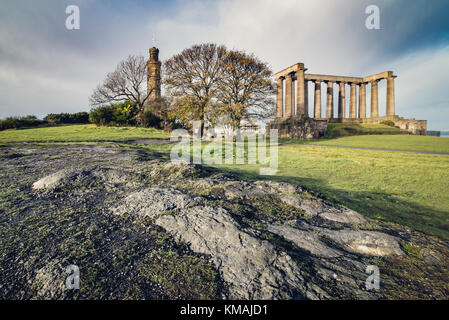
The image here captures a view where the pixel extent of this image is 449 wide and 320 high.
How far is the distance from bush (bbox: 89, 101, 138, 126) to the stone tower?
493 cm

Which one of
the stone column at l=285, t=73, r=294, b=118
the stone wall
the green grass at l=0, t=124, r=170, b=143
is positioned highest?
the stone column at l=285, t=73, r=294, b=118

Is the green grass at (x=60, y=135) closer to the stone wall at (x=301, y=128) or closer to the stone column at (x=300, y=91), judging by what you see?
the stone wall at (x=301, y=128)

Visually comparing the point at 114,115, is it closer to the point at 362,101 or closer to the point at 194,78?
the point at 194,78

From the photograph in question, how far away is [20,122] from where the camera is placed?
72.4ft

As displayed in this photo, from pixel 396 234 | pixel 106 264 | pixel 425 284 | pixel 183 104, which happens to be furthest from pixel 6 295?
pixel 183 104

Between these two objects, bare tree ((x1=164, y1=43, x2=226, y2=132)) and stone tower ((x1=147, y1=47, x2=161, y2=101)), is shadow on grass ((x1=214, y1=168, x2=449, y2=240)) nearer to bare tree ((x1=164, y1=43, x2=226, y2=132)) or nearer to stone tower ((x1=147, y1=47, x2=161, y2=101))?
bare tree ((x1=164, y1=43, x2=226, y2=132))

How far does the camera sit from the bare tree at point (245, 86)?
21375mm

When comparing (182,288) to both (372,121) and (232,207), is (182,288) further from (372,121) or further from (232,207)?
(372,121)

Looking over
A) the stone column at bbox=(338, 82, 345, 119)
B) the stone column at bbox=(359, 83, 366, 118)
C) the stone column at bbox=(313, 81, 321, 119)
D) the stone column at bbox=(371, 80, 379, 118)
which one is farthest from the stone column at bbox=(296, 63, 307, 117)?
the stone column at bbox=(371, 80, 379, 118)

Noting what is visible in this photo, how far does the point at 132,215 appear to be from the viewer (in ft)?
9.05

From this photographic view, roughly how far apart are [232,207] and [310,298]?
5.49 feet

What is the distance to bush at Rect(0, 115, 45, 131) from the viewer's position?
2059 centimetres

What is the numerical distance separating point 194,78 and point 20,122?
1864cm

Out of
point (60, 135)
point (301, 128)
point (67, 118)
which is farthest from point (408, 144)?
point (67, 118)
